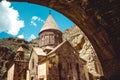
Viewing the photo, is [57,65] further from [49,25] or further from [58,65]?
[49,25]

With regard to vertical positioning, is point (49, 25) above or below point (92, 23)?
above

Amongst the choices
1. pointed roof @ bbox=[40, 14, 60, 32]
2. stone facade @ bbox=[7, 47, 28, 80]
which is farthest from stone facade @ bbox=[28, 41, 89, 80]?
pointed roof @ bbox=[40, 14, 60, 32]

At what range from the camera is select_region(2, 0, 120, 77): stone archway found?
2.98 m

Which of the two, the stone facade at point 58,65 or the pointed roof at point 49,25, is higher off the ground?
the pointed roof at point 49,25

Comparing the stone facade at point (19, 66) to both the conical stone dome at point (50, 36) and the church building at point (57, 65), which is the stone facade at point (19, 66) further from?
the conical stone dome at point (50, 36)

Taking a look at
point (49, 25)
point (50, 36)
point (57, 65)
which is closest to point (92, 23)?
point (57, 65)

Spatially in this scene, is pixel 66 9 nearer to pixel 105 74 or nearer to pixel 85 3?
pixel 85 3

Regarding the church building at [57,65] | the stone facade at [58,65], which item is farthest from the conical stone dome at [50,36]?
the stone facade at [58,65]

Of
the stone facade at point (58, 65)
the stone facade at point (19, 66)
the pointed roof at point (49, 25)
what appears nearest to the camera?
the stone facade at point (58, 65)

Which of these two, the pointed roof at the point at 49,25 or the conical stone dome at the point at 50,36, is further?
the pointed roof at the point at 49,25

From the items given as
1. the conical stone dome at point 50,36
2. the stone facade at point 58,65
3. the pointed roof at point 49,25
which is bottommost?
the stone facade at point 58,65

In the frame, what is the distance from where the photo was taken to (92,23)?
314 centimetres

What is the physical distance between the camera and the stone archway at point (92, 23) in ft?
Answer: 9.77

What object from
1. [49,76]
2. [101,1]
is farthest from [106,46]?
[49,76]
